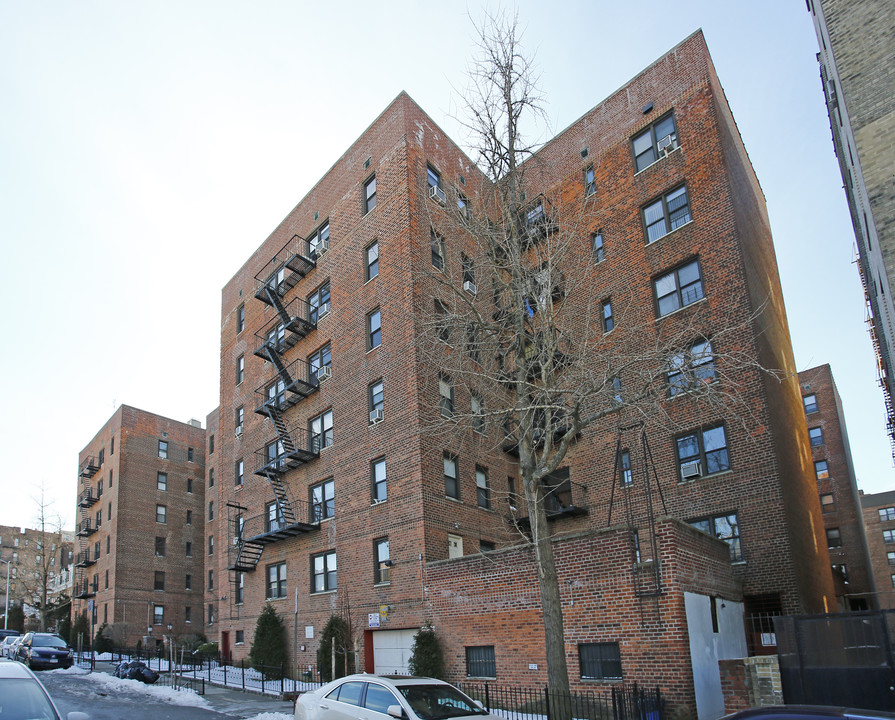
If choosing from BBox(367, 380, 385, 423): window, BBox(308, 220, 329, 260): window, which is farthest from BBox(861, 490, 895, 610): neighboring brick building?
BBox(308, 220, 329, 260): window

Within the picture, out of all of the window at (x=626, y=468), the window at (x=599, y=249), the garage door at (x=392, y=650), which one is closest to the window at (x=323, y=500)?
the garage door at (x=392, y=650)

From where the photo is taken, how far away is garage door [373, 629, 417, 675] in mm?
21766

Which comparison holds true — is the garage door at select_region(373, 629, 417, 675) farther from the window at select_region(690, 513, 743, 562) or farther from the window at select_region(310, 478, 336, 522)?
the window at select_region(690, 513, 743, 562)

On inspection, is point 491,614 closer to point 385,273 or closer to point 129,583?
point 385,273

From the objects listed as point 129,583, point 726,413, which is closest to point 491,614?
point 726,413

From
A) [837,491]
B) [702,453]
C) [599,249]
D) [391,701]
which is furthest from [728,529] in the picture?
[837,491]

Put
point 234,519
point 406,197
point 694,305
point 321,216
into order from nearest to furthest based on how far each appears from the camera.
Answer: point 694,305 < point 406,197 < point 321,216 < point 234,519

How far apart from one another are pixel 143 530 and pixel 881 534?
66.4 metres

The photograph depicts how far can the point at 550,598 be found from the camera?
512 inches

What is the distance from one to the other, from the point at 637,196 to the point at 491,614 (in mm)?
16330

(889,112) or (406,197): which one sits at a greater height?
(406,197)

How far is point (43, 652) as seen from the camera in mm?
30266

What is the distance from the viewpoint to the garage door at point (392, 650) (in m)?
21.8

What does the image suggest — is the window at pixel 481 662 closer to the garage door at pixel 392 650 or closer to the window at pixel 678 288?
the garage door at pixel 392 650
